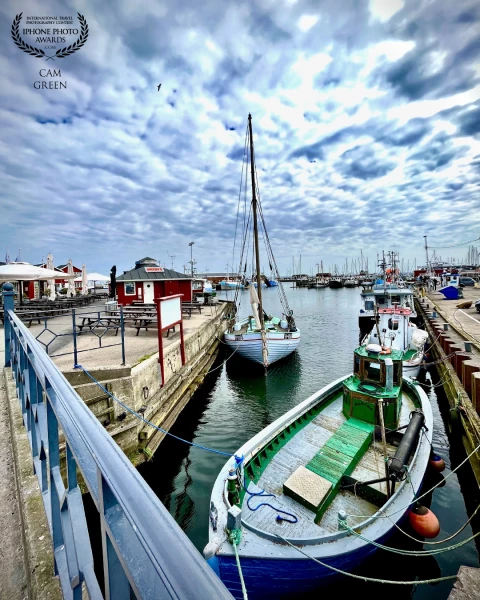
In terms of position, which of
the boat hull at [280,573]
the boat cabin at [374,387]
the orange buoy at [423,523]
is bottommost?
the orange buoy at [423,523]

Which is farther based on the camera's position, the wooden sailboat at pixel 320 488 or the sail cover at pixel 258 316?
the sail cover at pixel 258 316

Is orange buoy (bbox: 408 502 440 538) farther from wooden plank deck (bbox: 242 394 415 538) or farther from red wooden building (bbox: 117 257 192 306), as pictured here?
red wooden building (bbox: 117 257 192 306)

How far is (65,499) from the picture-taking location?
1.50 metres

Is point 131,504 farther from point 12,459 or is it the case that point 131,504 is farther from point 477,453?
point 477,453

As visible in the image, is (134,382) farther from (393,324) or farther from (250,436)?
(393,324)

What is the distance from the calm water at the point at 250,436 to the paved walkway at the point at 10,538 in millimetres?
4945

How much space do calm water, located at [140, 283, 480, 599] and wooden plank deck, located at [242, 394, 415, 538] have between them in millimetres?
935

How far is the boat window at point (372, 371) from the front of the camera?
316 inches

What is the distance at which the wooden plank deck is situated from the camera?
4973 millimetres

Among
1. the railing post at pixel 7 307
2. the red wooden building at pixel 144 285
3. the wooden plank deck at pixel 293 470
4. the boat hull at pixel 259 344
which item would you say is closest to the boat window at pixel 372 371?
the wooden plank deck at pixel 293 470

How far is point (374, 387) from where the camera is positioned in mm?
7773

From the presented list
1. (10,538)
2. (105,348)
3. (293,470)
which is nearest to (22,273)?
(105,348)

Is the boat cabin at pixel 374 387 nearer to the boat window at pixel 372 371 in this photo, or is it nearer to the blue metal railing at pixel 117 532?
the boat window at pixel 372 371

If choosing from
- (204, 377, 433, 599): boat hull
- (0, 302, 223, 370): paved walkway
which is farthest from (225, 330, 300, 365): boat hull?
(204, 377, 433, 599): boat hull
